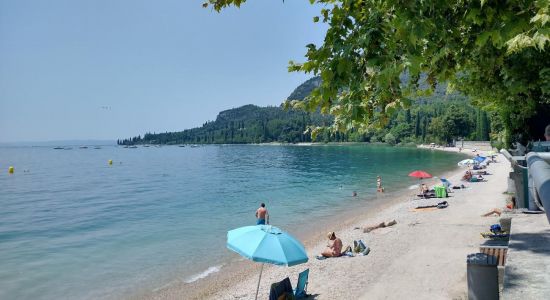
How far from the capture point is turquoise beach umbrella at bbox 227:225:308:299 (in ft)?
34.2

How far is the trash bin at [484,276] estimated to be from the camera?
6.55m

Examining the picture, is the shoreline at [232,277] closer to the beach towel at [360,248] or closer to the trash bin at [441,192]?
the beach towel at [360,248]

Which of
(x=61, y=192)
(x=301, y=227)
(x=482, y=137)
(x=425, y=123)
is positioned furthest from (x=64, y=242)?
(x=425, y=123)

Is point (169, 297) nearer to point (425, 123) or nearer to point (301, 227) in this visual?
point (301, 227)

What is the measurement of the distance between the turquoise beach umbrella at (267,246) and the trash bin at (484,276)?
485cm

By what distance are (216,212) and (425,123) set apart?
160945 millimetres

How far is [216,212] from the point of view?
34438mm

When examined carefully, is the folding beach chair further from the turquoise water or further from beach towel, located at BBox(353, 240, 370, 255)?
the turquoise water

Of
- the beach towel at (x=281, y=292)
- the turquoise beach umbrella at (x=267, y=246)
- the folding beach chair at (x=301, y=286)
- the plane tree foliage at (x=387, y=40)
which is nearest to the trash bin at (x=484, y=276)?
the plane tree foliage at (x=387, y=40)

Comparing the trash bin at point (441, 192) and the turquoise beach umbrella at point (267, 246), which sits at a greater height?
the turquoise beach umbrella at point (267, 246)

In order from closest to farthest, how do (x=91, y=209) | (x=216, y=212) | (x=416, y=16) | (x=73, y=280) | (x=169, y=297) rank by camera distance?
(x=416, y=16) < (x=169, y=297) < (x=73, y=280) < (x=216, y=212) < (x=91, y=209)

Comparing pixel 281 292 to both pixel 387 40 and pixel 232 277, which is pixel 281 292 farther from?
pixel 387 40

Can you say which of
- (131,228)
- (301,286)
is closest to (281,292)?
(301,286)

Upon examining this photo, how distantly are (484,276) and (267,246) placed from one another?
5.58 m
